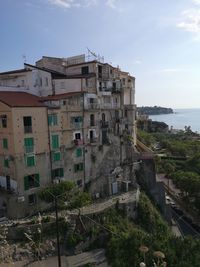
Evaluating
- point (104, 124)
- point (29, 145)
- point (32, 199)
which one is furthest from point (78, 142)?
point (32, 199)

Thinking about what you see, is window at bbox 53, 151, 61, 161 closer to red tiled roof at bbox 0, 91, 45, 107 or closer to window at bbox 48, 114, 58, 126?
window at bbox 48, 114, 58, 126

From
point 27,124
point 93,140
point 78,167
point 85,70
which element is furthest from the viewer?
point 85,70

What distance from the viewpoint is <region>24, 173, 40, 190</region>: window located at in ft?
105

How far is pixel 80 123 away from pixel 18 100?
8495 mm

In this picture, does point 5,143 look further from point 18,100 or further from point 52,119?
point 52,119

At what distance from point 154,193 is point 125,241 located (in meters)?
22.6

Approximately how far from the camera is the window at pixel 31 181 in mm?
32125

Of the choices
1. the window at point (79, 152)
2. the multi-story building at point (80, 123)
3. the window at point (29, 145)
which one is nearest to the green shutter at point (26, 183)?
the multi-story building at point (80, 123)

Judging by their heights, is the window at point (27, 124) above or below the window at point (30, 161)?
Answer: above

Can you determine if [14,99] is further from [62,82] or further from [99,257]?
[99,257]

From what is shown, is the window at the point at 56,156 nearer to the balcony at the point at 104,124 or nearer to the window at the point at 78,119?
the window at the point at 78,119

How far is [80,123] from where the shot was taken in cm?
3778

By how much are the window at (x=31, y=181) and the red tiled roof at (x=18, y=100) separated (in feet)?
25.9

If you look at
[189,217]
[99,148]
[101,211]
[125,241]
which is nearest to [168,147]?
[189,217]
